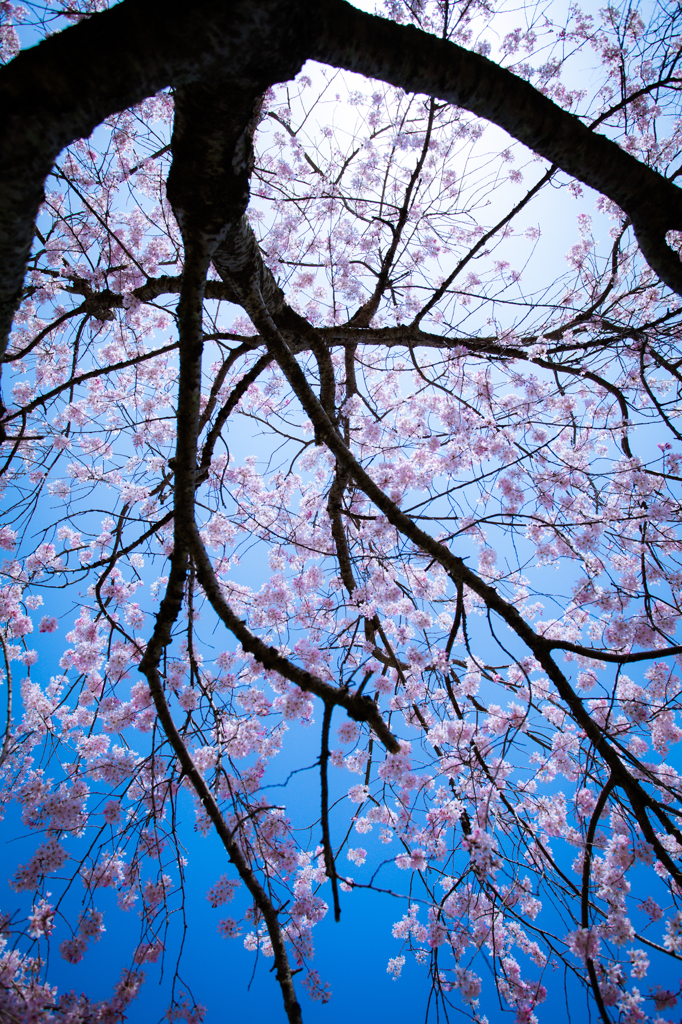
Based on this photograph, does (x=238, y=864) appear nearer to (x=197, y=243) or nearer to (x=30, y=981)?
(x=30, y=981)

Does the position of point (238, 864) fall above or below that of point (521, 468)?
below

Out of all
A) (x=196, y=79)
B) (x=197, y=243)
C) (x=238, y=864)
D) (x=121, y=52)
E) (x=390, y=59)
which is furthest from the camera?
(x=238, y=864)

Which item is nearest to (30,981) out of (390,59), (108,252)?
(390,59)

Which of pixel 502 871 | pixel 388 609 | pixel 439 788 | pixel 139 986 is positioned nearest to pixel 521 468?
pixel 388 609

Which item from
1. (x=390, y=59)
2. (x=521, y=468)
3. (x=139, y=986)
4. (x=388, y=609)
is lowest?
(x=139, y=986)

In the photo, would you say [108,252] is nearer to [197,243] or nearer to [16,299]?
[197,243]

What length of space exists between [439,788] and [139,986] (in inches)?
78.7

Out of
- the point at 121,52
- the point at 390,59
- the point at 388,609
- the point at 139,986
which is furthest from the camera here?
the point at 388,609

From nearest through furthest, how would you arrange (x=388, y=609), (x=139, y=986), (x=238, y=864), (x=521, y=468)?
(x=238, y=864) < (x=139, y=986) < (x=388, y=609) < (x=521, y=468)

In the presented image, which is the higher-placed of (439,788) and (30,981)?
(439,788)

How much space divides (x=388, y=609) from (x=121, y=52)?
3.40m

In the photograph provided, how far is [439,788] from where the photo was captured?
3.09 meters

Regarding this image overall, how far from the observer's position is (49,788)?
9.98ft

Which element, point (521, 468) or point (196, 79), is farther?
point (521, 468)
